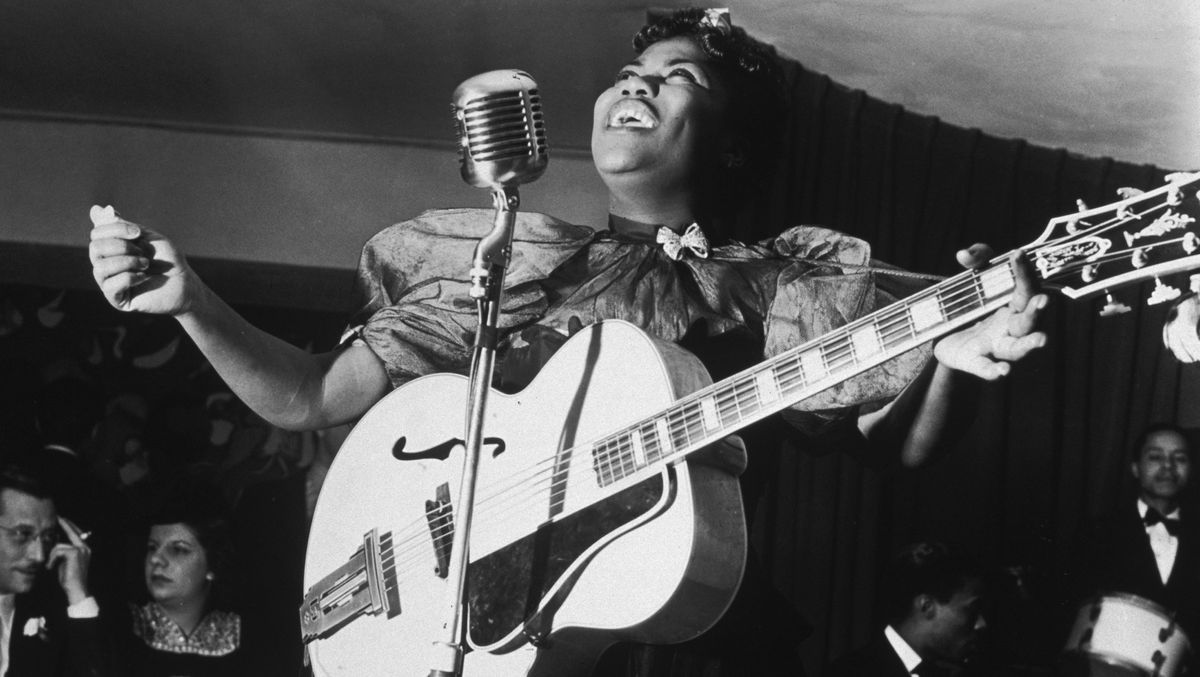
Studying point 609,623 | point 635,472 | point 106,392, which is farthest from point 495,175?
point 106,392

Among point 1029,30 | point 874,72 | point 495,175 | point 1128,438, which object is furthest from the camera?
point 874,72

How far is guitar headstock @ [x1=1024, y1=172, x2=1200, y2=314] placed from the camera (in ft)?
4.85

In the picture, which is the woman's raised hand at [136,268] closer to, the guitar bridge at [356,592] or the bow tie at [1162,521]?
the guitar bridge at [356,592]

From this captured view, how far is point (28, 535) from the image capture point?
230 centimetres

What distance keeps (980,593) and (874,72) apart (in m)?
0.82

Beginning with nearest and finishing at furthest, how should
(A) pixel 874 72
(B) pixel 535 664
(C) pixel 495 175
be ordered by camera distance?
(C) pixel 495 175
(B) pixel 535 664
(A) pixel 874 72

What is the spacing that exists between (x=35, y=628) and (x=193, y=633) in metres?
0.25

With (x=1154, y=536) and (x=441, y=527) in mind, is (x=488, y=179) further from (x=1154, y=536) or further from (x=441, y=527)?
(x=1154, y=536)

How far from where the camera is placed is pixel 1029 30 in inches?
77.1

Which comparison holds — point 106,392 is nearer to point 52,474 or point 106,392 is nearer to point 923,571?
point 52,474

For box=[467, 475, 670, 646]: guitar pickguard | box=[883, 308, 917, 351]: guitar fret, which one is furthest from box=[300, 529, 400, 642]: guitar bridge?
box=[883, 308, 917, 351]: guitar fret

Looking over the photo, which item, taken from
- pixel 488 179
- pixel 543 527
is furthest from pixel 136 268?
pixel 543 527

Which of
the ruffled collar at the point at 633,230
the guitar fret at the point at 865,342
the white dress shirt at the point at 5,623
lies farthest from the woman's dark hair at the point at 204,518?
the guitar fret at the point at 865,342

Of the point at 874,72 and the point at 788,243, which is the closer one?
the point at 788,243
